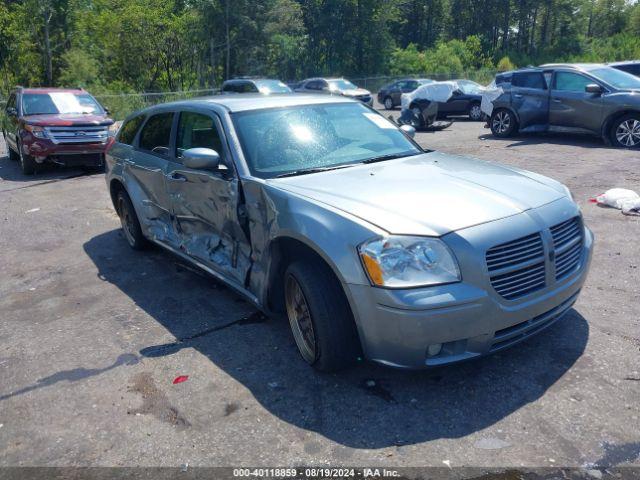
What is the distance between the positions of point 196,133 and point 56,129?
8358mm

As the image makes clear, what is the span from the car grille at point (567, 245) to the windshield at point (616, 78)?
951cm

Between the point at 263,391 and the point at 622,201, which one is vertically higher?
the point at 622,201

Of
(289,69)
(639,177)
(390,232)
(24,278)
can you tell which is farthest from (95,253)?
(289,69)

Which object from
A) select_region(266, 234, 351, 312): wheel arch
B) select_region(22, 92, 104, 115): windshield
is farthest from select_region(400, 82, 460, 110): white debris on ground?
→ select_region(266, 234, 351, 312): wheel arch

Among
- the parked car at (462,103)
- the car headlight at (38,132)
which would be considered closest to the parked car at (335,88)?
the parked car at (462,103)

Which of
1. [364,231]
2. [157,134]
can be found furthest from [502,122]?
[364,231]

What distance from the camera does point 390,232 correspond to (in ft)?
10.6

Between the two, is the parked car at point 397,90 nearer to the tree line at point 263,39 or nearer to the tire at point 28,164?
the tree line at point 263,39

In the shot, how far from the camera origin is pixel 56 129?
12039 millimetres

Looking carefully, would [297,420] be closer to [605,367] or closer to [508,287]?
[508,287]

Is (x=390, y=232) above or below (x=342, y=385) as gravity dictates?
above

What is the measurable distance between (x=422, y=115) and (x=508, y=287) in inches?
609

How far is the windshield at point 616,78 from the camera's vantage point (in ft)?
38.9

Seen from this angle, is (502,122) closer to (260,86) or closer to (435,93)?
(435,93)
